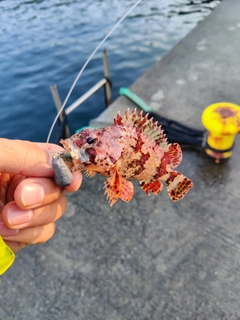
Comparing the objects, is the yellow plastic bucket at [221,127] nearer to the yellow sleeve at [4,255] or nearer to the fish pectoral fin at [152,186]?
the fish pectoral fin at [152,186]

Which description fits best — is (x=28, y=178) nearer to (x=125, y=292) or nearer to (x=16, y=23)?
(x=125, y=292)

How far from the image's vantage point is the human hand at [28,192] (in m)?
2.09

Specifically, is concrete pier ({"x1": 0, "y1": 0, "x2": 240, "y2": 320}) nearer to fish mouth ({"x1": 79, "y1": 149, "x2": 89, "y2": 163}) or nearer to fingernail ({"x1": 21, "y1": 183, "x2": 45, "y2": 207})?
fingernail ({"x1": 21, "y1": 183, "x2": 45, "y2": 207})

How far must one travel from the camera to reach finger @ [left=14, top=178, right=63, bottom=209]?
212 centimetres

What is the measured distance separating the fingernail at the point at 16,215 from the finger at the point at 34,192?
95 mm

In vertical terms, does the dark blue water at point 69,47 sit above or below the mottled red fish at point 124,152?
below

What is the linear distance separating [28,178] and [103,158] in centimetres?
53

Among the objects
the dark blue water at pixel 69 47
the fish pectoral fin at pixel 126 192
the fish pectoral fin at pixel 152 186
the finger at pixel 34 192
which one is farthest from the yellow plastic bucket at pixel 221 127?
the dark blue water at pixel 69 47

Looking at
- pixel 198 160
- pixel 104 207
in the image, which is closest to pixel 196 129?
pixel 198 160

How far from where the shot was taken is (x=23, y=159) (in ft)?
6.85

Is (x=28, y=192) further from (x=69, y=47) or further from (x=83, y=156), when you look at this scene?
(x=69, y=47)

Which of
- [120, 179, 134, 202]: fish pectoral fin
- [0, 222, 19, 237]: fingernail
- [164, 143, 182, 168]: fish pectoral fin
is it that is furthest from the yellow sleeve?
[164, 143, 182, 168]: fish pectoral fin

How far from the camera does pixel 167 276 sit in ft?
11.9

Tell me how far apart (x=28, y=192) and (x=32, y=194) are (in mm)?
30
